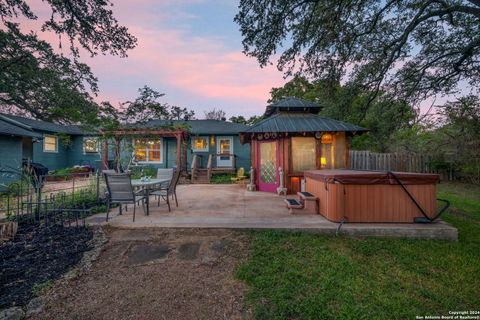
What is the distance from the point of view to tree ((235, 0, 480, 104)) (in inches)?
213

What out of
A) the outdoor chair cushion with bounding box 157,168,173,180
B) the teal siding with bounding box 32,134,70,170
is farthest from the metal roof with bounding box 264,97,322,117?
the teal siding with bounding box 32,134,70,170

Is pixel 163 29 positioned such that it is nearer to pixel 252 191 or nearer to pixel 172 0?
pixel 172 0

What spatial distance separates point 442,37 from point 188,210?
31.6ft

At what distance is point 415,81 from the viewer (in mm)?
8102

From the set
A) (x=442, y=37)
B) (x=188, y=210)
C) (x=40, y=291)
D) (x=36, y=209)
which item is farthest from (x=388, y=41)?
(x=36, y=209)

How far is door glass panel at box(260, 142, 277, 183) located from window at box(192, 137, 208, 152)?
7079 mm

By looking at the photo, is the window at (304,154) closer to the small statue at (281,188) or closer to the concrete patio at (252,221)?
the small statue at (281,188)

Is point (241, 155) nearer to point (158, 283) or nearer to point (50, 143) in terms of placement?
point (50, 143)

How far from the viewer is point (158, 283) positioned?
2725mm

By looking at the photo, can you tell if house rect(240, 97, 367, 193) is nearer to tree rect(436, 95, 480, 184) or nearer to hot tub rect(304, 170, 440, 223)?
tree rect(436, 95, 480, 184)

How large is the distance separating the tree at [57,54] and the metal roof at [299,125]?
5338mm

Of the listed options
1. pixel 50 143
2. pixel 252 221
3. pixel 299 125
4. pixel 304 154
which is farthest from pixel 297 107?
pixel 50 143

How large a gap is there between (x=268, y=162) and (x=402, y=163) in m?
8.04

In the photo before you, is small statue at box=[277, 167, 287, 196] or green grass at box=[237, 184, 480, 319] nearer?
green grass at box=[237, 184, 480, 319]
